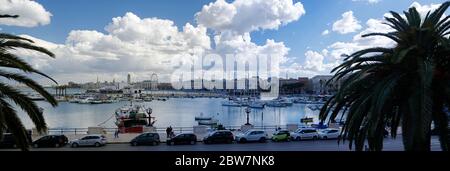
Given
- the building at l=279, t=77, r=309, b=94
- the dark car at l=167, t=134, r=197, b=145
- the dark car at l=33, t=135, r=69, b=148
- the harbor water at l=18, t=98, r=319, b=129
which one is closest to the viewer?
the dark car at l=33, t=135, r=69, b=148

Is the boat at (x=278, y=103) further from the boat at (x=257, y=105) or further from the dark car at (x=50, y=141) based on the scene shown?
the dark car at (x=50, y=141)

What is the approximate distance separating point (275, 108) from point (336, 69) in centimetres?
12589

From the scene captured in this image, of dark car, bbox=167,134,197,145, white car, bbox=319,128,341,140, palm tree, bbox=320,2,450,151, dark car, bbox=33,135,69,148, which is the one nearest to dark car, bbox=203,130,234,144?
dark car, bbox=167,134,197,145

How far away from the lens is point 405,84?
13211 millimetres

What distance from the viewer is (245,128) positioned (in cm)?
4538

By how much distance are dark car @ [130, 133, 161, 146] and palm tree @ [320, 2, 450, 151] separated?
2329 cm

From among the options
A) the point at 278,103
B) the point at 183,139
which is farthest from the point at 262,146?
the point at 278,103

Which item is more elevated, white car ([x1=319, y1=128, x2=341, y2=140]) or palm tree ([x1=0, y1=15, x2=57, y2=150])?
palm tree ([x1=0, y1=15, x2=57, y2=150])

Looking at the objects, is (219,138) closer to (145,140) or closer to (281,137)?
(281,137)

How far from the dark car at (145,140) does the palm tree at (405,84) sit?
2329 cm

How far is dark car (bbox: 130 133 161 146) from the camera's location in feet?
115

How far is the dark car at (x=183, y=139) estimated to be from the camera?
118 ft

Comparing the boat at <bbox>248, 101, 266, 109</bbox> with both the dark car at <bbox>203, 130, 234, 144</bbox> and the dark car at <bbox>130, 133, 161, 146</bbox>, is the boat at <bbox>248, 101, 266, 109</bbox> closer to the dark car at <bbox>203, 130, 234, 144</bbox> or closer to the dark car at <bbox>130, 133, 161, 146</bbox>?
the dark car at <bbox>203, 130, 234, 144</bbox>
